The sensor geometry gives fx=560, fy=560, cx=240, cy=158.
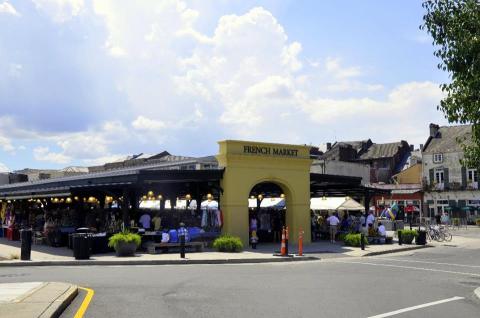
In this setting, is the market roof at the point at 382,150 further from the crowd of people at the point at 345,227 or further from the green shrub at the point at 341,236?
the green shrub at the point at 341,236

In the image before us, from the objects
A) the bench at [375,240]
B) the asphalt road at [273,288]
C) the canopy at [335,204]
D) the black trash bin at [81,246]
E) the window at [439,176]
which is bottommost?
the asphalt road at [273,288]

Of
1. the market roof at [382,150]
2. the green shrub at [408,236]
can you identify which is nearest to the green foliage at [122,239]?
the green shrub at [408,236]

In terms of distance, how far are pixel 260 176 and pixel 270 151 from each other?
1.38 meters

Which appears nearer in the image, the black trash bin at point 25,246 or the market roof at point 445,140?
the black trash bin at point 25,246

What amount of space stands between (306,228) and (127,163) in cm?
5368

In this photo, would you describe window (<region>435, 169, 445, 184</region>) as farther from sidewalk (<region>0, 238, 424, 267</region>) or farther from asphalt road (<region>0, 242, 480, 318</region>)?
asphalt road (<region>0, 242, 480, 318</region>)

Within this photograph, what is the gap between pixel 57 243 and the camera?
25797mm

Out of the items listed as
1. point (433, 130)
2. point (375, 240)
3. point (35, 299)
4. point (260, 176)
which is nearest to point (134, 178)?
point (260, 176)

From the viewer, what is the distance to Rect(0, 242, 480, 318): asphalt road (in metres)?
10.2

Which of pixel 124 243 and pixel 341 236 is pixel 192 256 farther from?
pixel 341 236

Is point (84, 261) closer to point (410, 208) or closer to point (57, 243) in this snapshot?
point (57, 243)

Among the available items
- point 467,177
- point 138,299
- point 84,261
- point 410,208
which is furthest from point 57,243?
point 467,177

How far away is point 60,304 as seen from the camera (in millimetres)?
9852

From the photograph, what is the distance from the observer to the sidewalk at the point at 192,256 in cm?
1934
